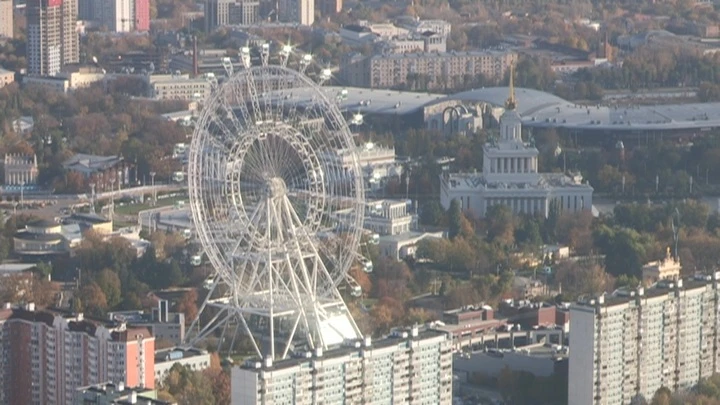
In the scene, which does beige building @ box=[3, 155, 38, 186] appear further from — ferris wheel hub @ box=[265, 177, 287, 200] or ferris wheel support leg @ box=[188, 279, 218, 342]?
ferris wheel hub @ box=[265, 177, 287, 200]

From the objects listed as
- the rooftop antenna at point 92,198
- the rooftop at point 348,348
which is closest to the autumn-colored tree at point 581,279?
the rooftop at point 348,348

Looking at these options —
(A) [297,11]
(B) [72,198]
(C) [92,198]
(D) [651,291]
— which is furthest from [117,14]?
(D) [651,291]

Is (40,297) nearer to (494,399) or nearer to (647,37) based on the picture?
(494,399)

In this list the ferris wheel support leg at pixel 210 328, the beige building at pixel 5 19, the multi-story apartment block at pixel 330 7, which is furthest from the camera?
the multi-story apartment block at pixel 330 7

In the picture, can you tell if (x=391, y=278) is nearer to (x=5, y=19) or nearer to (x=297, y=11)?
(x=5, y=19)

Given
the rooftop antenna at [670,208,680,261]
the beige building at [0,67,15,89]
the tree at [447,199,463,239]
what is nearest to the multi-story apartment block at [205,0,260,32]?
the beige building at [0,67,15,89]

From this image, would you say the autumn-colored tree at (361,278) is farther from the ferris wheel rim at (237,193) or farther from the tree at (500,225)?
the ferris wheel rim at (237,193)
